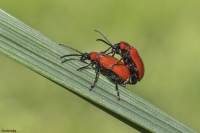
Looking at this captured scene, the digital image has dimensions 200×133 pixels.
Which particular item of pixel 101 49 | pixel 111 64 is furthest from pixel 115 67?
pixel 101 49

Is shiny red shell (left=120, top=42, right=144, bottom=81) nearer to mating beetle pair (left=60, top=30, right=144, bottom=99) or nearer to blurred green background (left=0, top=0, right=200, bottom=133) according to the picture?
mating beetle pair (left=60, top=30, right=144, bottom=99)

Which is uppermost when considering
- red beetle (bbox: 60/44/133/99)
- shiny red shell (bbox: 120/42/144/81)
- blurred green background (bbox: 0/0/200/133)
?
blurred green background (bbox: 0/0/200/133)

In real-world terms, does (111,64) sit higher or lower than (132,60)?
lower

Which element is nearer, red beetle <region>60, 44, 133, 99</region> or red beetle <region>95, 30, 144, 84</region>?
red beetle <region>60, 44, 133, 99</region>

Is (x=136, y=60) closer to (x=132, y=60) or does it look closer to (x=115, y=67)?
(x=132, y=60)

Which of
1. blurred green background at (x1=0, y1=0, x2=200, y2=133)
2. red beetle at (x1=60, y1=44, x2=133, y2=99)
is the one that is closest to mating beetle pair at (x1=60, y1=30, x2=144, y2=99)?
red beetle at (x1=60, y1=44, x2=133, y2=99)

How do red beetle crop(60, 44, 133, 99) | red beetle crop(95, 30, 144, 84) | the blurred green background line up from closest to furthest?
red beetle crop(60, 44, 133, 99) → red beetle crop(95, 30, 144, 84) → the blurred green background

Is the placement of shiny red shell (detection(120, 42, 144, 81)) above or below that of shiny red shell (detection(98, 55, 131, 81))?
above

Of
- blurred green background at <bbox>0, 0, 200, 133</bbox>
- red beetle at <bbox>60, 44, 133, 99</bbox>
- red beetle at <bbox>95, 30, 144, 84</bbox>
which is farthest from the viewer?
blurred green background at <bbox>0, 0, 200, 133</bbox>

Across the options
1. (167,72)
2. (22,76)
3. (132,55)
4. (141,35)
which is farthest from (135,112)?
(141,35)

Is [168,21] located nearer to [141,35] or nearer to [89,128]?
[141,35]
